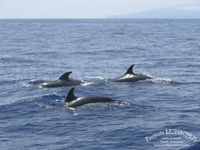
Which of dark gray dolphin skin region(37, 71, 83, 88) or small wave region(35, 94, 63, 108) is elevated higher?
dark gray dolphin skin region(37, 71, 83, 88)

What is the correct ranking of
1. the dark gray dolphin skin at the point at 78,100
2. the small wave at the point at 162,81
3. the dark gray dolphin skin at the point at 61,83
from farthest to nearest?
the small wave at the point at 162,81 < the dark gray dolphin skin at the point at 61,83 < the dark gray dolphin skin at the point at 78,100

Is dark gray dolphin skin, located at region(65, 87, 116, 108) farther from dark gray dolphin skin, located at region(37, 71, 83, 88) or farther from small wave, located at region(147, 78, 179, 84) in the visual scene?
small wave, located at region(147, 78, 179, 84)

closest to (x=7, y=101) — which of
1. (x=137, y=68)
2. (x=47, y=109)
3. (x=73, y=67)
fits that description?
(x=47, y=109)

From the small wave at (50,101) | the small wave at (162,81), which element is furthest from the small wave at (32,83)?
the small wave at (162,81)

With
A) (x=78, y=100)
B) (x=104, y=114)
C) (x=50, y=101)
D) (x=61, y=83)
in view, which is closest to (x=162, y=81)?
(x=61, y=83)

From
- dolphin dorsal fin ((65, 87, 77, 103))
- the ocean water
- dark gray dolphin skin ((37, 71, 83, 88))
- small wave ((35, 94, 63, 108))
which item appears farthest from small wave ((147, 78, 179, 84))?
dolphin dorsal fin ((65, 87, 77, 103))

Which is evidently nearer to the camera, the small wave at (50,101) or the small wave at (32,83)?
the small wave at (50,101)

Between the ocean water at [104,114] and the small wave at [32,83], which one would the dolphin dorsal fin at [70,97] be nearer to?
the ocean water at [104,114]

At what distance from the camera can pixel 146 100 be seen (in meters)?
18.5

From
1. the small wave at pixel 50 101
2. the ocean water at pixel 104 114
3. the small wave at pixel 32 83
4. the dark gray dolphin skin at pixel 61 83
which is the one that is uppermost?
the dark gray dolphin skin at pixel 61 83

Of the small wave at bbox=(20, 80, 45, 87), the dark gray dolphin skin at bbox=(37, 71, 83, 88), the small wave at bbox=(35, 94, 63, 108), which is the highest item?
the dark gray dolphin skin at bbox=(37, 71, 83, 88)

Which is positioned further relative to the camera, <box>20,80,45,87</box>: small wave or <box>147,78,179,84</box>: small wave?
<box>147,78,179,84</box>: small wave

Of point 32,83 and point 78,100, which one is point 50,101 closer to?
point 78,100

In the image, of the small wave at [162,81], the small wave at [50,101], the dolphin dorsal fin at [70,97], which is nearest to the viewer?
the dolphin dorsal fin at [70,97]
